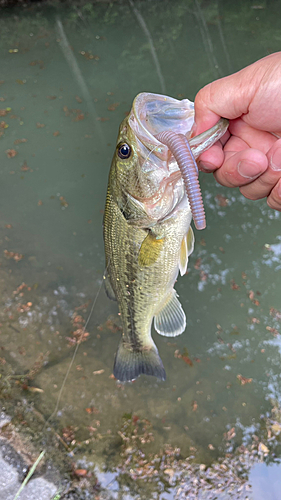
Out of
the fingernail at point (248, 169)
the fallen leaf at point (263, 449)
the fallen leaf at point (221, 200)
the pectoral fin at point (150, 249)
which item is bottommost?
the fallen leaf at point (263, 449)

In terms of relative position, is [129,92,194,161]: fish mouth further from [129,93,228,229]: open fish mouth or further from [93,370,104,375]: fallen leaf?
[93,370,104,375]: fallen leaf

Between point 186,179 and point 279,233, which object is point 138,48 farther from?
point 186,179

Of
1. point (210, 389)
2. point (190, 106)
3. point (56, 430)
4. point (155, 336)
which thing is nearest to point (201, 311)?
point (155, 336)

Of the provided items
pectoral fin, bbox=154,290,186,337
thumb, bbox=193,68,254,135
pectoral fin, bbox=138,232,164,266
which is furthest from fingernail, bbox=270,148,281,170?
pectoral fin, bbox=154,290,186,337

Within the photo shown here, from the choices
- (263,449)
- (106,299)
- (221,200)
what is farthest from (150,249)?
(221,200)

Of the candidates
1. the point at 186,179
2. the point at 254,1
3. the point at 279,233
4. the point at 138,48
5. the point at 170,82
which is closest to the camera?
the point at 186,179

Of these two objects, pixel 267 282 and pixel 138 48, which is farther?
pixel 138 48

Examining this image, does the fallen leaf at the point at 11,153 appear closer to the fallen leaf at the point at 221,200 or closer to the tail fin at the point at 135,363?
the fallen leaf at the point at 221,200

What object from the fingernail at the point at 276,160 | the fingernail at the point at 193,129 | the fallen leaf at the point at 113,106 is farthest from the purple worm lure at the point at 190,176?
the fallen leaf at the point at 113,106
